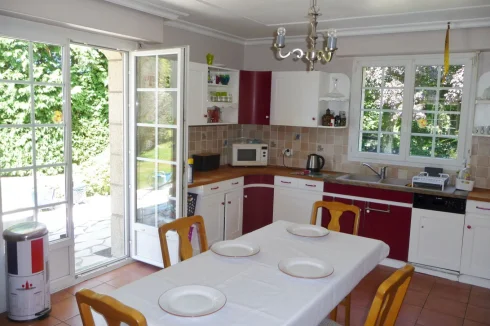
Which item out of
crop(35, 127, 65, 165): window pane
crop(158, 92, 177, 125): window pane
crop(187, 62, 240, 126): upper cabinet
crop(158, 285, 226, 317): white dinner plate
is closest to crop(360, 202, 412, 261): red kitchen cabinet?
crop(187, 62, 240, 126): upper cabinet

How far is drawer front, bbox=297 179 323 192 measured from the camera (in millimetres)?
4578

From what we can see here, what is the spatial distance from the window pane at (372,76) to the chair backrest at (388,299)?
3.30 metres

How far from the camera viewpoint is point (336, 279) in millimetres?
2086

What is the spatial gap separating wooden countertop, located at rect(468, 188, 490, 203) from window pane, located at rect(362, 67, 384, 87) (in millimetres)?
1551

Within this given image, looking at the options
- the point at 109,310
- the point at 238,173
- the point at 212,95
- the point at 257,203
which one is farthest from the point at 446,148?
the point at 109,310

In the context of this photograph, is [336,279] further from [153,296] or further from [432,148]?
[432,148]

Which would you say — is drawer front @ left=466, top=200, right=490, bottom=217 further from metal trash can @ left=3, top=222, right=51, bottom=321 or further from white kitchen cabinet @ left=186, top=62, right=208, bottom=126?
metal trash can @ left=3, top=222, right=51, bottom=321

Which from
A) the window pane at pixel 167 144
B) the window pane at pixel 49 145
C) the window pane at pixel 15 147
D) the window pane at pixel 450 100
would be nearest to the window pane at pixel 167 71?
the window pane at pixel 167 144

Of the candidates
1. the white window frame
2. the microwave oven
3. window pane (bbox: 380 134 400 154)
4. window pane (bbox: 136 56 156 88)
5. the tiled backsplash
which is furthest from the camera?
the microwave oven

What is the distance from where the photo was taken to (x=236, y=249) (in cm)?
248

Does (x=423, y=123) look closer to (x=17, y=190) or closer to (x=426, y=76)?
(x=426, y=76)

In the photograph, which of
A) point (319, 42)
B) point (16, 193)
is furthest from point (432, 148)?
point (16, 193)

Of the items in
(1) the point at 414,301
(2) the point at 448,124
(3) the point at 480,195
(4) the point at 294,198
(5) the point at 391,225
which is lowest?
→ (1) the point at 414,301

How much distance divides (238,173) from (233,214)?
47 cm
